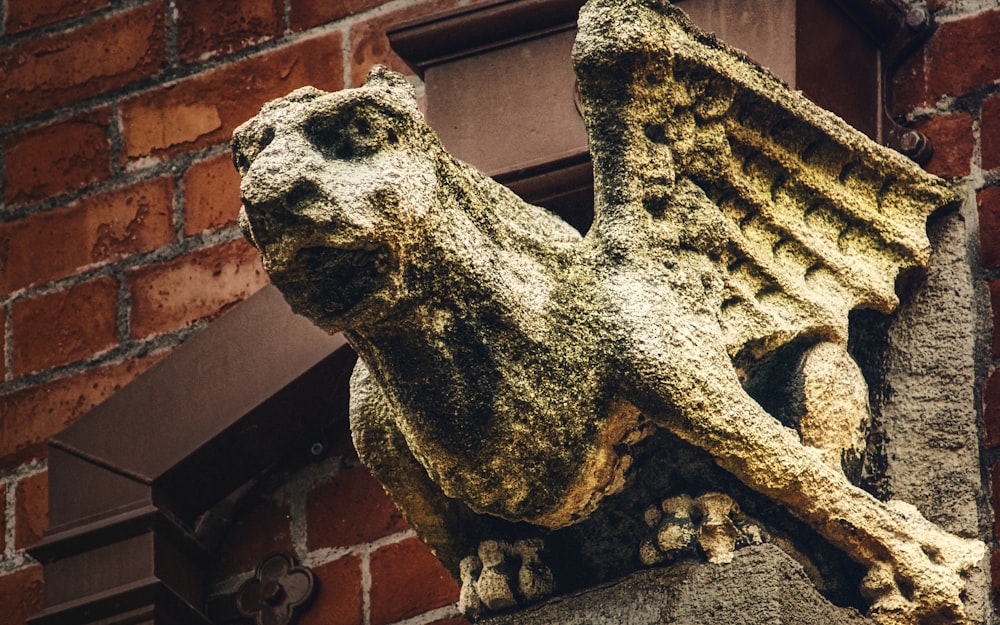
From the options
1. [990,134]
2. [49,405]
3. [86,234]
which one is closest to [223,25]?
[86,234]

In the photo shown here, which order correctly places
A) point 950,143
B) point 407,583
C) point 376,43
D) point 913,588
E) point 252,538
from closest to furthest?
point 913,588
point 950,143
point 407,583
point 252,538
point 376,43

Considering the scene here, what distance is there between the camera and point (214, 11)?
10.7 ft

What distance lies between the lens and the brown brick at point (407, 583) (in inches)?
108

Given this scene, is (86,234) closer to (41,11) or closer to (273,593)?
(41,11)

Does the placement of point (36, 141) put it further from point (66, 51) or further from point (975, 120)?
point (975, 120)

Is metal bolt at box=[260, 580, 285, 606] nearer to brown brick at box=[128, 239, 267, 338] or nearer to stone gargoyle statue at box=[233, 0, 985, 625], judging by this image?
brown brick at box=[128, 239, 267, 338]

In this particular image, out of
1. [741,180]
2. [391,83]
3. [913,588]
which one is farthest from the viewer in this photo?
[741,180]

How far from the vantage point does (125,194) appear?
324cm

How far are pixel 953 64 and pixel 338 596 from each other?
40.0 inches

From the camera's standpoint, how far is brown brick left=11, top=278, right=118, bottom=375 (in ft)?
10.4

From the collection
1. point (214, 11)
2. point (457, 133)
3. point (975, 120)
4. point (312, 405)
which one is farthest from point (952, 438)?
point (214, 11)

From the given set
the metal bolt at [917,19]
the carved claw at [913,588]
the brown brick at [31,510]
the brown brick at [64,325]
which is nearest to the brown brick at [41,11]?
the brown brick at [64,325]

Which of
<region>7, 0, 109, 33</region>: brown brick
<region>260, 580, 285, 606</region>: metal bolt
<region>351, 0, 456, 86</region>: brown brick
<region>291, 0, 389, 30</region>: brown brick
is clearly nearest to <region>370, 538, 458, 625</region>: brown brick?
<region>260, 580, 285, 606</region>: metal bolt

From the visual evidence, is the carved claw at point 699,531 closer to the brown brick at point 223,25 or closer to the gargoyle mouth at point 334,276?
the gargoyle mouth at point 334,276
